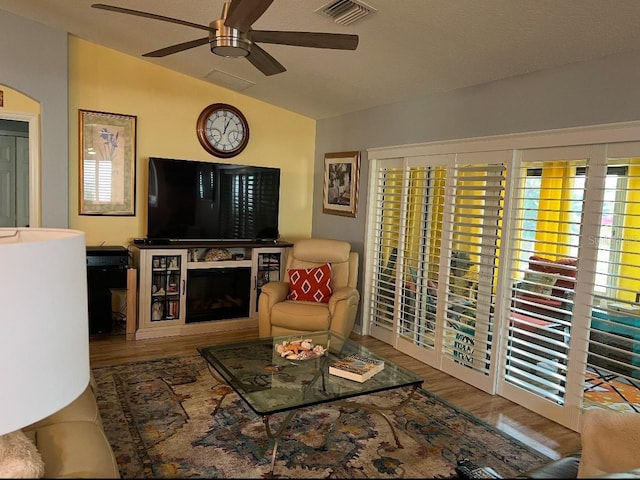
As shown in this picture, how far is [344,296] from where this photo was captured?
169 inches

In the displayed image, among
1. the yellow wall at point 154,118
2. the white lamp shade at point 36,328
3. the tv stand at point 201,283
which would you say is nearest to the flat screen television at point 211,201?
the tv stand at point 201,283

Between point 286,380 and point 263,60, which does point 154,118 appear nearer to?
point 263,60

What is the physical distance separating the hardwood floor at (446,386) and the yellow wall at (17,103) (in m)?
2.37

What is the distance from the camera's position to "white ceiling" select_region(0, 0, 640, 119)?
8.46ft

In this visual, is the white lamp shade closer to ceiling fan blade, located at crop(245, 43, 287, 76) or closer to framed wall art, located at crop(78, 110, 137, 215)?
ceiling fan blade, located at crop(245, 43, 287, 76)

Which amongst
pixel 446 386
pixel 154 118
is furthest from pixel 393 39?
pixel 154 118

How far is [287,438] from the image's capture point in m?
2.77

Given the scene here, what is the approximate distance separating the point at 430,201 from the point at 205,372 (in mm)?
2466

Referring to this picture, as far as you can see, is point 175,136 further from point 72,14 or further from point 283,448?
point 283,448

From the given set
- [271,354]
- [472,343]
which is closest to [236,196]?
[271,354]

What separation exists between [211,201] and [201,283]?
89 cm

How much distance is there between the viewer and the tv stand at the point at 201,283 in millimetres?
4605

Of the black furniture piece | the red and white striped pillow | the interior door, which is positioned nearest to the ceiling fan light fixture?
the red and white striped pillow

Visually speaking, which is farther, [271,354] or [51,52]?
[51,52]
